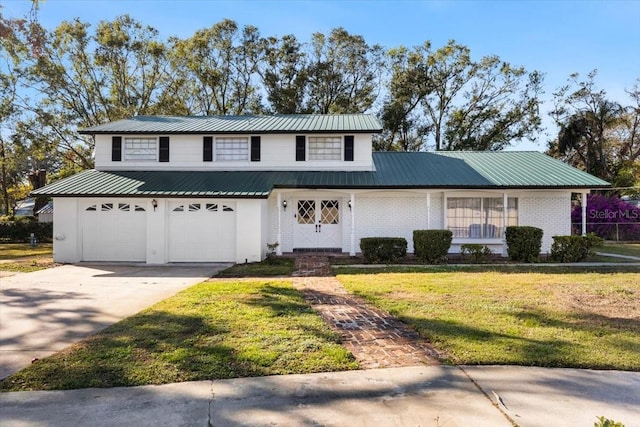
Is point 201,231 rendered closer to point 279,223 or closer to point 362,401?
point 279,223

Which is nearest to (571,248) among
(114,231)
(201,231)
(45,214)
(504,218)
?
(504,218)

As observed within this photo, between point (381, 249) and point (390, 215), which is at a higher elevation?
point (390, 215)

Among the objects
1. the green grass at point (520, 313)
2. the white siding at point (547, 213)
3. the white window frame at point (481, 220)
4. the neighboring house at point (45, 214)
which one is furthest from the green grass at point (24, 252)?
the white siding at point (547, 213)

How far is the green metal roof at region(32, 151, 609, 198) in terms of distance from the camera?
14.2 m

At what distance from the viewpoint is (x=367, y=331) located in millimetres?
5688

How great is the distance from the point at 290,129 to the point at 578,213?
17.5 meters

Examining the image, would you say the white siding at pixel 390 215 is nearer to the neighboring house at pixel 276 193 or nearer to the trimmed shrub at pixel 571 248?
the neighboring house at pixel 276 193

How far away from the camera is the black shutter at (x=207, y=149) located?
16891mm

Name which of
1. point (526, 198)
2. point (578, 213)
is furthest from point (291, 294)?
point (578, 213)

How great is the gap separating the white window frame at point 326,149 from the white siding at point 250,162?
220 mm

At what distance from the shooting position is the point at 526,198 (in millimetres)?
15938

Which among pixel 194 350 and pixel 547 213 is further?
pixel 547 213

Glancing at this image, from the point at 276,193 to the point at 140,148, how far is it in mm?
6181

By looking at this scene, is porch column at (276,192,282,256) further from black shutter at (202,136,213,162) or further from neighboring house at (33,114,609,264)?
black shutter at (202,136,213,162)
